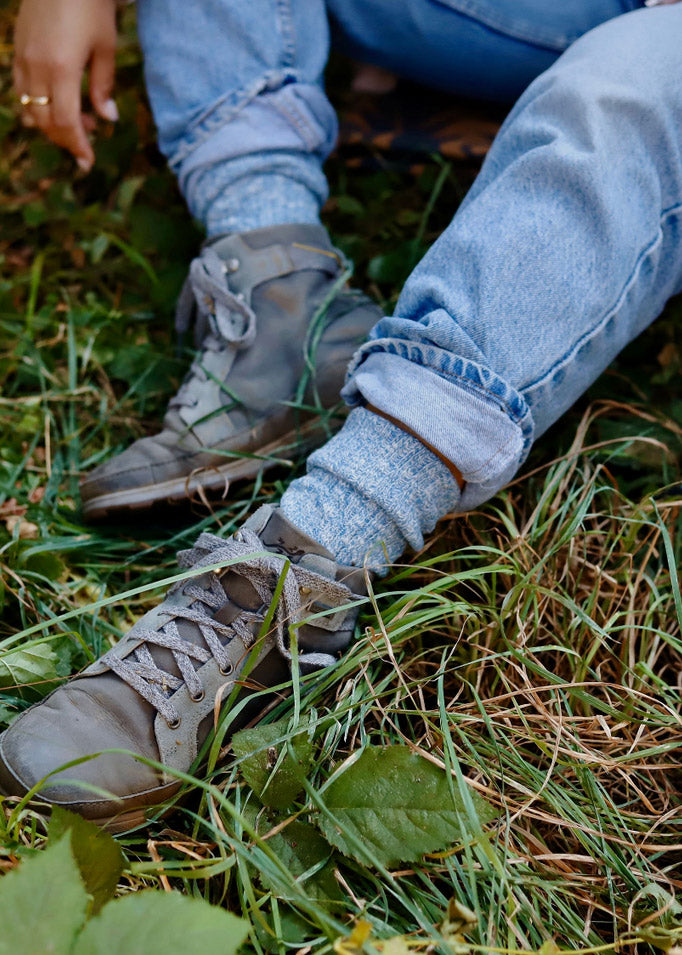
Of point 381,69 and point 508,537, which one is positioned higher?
point 381,69

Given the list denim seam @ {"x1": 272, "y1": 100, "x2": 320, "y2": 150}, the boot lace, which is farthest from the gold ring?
the boot lace

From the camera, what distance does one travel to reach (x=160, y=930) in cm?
47

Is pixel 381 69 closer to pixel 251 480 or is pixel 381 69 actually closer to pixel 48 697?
pixel 251 480

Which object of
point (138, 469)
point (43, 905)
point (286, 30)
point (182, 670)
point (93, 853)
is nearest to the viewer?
point (43, 905)

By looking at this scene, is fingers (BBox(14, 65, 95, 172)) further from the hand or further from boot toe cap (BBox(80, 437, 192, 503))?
boot toe cap (BBox(80, 437, 192, 503))

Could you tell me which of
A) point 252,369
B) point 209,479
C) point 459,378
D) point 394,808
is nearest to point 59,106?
point 252,369

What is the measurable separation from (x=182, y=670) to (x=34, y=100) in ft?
3.08

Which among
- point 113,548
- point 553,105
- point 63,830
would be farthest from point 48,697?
point 553,105

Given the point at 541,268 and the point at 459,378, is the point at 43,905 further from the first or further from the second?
the point at 541,268

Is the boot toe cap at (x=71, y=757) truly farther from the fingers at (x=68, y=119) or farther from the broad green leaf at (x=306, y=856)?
the fingers at (x=68, y=119)

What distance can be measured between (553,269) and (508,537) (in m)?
0.33

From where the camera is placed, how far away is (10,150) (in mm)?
1604

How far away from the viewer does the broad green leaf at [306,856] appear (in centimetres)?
65

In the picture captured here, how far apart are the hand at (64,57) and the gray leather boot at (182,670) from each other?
748mm
